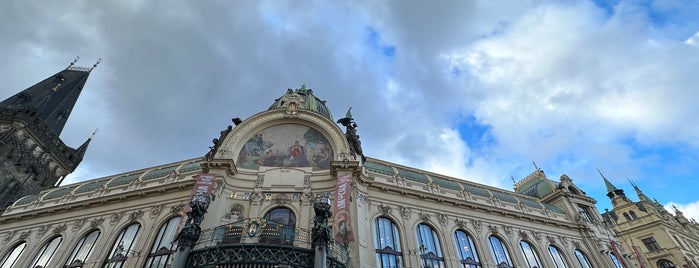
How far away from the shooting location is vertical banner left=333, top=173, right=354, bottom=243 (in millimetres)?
18414

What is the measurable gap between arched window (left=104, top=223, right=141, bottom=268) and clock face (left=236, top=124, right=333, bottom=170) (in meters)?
8.99

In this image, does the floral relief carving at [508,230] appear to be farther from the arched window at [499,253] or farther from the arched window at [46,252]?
the arched window at [46,252]

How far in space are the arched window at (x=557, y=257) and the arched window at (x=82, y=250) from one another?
37.8 m

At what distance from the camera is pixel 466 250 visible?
23.8 m

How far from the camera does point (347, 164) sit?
22484mm

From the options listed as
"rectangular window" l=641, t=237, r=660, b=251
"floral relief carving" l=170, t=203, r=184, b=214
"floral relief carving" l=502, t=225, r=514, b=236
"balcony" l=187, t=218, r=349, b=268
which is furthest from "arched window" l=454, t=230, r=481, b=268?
"rectangular window" l=641, t=237, r=660, b=251

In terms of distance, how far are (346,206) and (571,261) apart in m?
22.6

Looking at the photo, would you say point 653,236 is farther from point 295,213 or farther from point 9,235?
point 9,235

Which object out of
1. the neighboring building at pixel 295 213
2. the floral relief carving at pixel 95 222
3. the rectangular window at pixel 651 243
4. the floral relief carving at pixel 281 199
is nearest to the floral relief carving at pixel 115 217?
the neighboring building at pixel 295 213

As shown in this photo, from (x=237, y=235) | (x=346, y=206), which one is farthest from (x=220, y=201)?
(x=346, y=206)

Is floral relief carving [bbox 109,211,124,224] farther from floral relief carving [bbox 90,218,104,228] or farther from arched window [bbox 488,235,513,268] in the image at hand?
arched window [bbox 488,235,513,268]

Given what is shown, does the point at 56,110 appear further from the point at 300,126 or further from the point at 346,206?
the point at 346,206

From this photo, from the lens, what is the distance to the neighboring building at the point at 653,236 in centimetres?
4403

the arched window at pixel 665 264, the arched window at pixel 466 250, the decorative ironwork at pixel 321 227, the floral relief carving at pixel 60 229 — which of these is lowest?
the decorative ironwork at pixel 321 227
